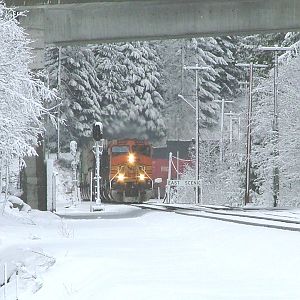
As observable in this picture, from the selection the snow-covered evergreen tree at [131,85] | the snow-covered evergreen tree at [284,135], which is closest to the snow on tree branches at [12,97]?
the snow-covered evergreen tree at [284,135]

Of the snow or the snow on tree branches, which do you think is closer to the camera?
the snow

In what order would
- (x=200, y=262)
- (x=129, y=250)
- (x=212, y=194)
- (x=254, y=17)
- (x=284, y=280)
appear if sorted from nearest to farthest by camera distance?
(x=284, y=280), (x=200, y=262), (x=129, y=250), (x=254, y=17), (x=212, y=194)

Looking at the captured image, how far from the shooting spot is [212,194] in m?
62.9

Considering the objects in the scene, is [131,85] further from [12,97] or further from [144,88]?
[12,97]

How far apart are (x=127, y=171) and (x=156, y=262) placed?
2685 cm

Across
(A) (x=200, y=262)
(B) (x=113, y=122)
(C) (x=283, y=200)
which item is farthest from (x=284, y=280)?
(B) (x=113, y=122)

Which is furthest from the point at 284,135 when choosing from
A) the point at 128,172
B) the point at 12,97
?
the point at 12,97

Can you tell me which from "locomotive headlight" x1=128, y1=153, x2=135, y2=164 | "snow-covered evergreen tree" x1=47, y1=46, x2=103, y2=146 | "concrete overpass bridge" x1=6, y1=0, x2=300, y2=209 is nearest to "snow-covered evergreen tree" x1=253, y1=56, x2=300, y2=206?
"locomotive headlight" x1=128, y1=153, x2=135, y2=164

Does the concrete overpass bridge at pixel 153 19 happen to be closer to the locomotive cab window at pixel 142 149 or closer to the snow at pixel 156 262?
the locomotive cab window at pixel 142 149

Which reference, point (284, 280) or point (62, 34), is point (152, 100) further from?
point (284, 280)

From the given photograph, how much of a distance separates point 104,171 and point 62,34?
42.0 feet

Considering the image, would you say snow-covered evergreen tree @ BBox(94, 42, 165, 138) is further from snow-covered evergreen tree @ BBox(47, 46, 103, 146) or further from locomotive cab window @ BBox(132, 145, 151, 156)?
locomotive cab window @ BBox(132, 145, 151, 156)

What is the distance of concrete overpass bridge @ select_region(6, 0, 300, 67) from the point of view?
26594 mm

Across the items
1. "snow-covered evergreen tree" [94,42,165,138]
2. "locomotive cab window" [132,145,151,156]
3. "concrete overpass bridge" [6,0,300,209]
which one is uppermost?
"snow-covered evergreen tree" [94,42,165,138]
